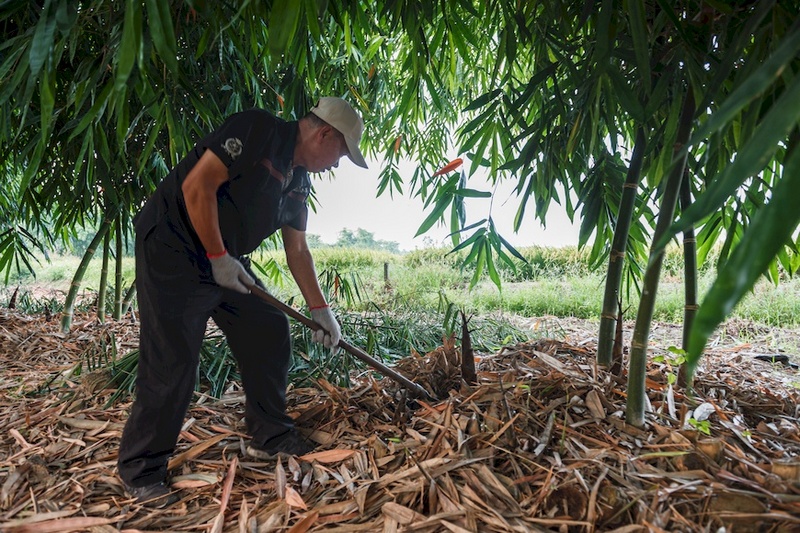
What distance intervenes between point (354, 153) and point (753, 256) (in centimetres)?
127

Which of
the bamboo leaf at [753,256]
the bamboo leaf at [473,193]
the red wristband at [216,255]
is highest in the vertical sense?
the bamboo leaf at [473,193]

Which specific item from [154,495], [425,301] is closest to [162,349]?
[154,495]

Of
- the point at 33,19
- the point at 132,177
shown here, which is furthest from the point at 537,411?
the point at 132,177

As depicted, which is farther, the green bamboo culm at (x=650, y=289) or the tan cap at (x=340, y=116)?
the tan cap at (x=340, y=116)

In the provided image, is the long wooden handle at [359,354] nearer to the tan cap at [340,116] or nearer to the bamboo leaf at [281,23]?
the tan cap at [340,116]

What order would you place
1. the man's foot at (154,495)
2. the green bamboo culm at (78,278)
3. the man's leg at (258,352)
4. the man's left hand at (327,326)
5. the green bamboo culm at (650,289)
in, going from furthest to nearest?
1. the green bamboo culm at (78,278)
2. the man's left hand at (327,326)
3. the man's leg at (258,352)
4. the man's foot at (154,495)
5. the green bamboo culm at (650,289)

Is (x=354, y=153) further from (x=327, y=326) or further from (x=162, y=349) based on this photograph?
(x=162, y=349)

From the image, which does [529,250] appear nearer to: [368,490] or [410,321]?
[410,321]

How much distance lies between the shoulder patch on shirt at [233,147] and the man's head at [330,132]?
0.23 m

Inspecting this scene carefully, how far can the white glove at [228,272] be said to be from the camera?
138cm

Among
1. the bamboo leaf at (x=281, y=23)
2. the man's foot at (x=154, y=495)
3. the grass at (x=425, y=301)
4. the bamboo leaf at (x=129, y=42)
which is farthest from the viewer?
the grass at (x=425, y=301)

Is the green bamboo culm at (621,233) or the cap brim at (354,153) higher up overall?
the cap brim at (354,153)

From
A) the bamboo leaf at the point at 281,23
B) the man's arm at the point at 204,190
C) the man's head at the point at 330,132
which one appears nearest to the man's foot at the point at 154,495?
the man's arm at the point at 204,190

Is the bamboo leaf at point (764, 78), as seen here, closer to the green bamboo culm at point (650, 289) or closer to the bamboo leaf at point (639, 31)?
the bamboo leaf at point (639, 31)
